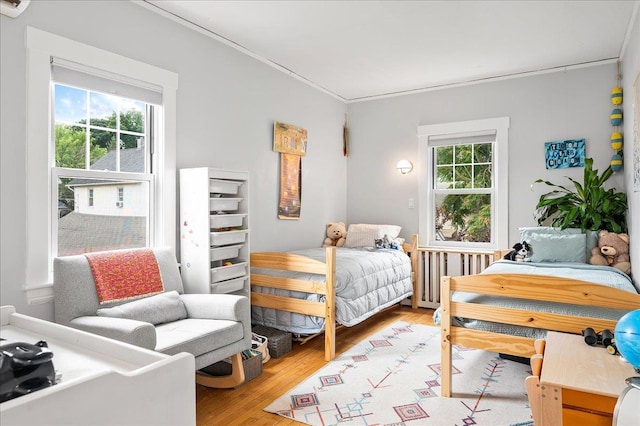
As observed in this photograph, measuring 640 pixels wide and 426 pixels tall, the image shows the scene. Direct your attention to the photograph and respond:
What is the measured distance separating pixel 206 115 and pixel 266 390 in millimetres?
2070

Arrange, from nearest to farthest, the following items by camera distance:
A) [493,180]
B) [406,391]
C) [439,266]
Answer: [406,391] < [493,180] < [439,266]

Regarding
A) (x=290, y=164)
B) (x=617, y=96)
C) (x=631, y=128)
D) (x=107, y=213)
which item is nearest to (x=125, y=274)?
(x=107, y=213)

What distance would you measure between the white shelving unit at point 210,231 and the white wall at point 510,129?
2422 millimetres

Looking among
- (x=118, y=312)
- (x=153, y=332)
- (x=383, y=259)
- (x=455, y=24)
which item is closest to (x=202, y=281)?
(x=118, y=312)

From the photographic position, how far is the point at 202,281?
2.96 metres

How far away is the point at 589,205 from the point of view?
3.80m

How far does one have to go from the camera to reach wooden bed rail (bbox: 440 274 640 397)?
2203mm

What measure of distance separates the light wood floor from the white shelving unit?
655mm

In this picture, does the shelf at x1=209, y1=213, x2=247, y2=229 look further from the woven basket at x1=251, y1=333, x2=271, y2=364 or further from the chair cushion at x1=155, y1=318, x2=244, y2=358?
the woven basket at x1=251, y1=333, x2=271, y2=364

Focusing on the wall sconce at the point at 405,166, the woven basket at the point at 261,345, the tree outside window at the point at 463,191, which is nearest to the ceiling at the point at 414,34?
the tree outside window at the point at 463,191

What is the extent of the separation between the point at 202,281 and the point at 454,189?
3.12m

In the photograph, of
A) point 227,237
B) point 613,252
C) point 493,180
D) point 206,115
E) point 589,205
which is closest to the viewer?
point 227,237

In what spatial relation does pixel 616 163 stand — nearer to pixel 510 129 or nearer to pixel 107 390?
pixel 510 129

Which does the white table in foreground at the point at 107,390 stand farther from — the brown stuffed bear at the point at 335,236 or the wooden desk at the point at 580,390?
the brown stuffed bear at the point at 335,236
